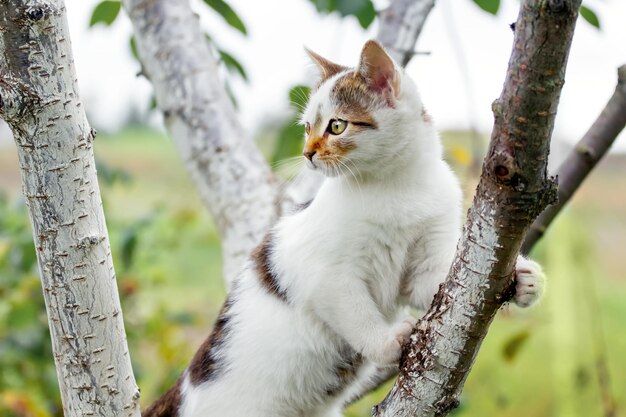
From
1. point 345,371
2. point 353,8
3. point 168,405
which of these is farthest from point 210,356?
point 353,8

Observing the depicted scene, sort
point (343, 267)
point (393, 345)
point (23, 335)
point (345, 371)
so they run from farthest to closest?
1. point (23, 335)
2. point (345, 371)
3. point (343, 267)
4. point (393, 345)

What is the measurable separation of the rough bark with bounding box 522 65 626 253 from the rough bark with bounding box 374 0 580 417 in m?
0.60

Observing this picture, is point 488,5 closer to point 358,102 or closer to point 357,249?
point 358,102

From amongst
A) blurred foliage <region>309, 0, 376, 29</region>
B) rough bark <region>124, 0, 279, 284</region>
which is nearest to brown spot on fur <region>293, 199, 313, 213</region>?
rough bark <region>124, 0, 279, 284</region>

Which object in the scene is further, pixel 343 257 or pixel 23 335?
pixel 23 335

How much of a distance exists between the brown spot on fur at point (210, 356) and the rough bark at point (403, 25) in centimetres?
81

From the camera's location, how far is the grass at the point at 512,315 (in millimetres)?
2512

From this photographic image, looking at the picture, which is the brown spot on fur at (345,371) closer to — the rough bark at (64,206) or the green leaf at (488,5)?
the rough bark at (64,206)

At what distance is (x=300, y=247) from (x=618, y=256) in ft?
6.89

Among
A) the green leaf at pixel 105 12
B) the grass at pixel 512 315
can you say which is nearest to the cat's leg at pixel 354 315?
the grass at pixel 512 315

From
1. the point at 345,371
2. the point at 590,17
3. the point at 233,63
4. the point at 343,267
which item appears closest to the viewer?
the point at 343,267

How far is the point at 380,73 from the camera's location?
1.41m

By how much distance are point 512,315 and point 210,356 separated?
40.0 inches

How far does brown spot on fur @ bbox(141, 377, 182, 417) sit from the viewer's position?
157 cm
